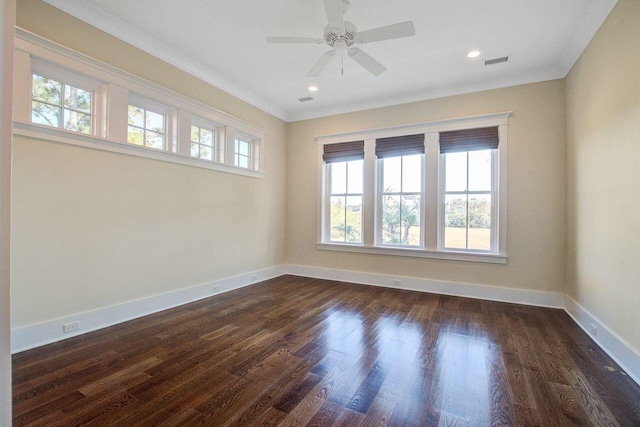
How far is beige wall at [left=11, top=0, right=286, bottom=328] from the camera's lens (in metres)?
2.46

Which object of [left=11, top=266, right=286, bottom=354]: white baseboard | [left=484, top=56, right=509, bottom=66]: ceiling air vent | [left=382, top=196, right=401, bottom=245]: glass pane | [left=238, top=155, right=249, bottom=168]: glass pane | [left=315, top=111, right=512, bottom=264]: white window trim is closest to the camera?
[left=11, top=266, right=286, bottom=354]: white baseboard

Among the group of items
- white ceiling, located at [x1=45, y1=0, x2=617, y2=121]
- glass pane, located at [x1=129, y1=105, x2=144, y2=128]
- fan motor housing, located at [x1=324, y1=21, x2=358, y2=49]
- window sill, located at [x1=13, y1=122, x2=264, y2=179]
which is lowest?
window sill, located at [x1=13, y1=122, x2=264, y2=179]

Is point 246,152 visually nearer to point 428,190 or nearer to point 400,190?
point 400,190

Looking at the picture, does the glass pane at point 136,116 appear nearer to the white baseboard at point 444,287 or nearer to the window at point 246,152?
the window at point 246,152

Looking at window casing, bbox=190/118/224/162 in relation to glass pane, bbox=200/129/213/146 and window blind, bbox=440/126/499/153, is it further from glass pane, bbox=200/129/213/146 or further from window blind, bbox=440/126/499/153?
window blind, bbox=440/126/499/153

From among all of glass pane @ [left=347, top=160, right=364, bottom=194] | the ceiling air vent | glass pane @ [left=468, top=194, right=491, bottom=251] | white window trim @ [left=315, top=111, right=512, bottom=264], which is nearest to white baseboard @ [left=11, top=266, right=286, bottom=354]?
white window trim @ [left=315, top=111, right=512, bottom=264]

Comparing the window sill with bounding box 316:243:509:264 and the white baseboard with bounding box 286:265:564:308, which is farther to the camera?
the window sill with bounding box 316:243:509:264

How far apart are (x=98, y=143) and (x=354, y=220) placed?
3785 millimetres

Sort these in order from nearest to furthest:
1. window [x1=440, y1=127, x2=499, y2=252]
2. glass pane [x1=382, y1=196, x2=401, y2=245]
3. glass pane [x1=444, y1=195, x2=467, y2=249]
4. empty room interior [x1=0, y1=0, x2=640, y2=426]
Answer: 1. empty room interior [x1=0, y1=0, x2=640, y2=426]
2. window [x1=440, y1=127, x2=499, y2=252]
3. glass pane [x1=444, y1=195, x2=467, y2=249]
4. glass pane [x1=382, y1=196, x2=401, y2=245]

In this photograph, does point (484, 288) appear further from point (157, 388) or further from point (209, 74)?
point (209, 74)

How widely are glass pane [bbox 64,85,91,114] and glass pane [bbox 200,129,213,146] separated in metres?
1.37

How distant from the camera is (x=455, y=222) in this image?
439 cm

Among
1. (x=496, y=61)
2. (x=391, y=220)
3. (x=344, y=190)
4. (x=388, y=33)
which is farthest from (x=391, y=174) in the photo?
(x=388, y=33)

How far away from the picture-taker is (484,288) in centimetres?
413
